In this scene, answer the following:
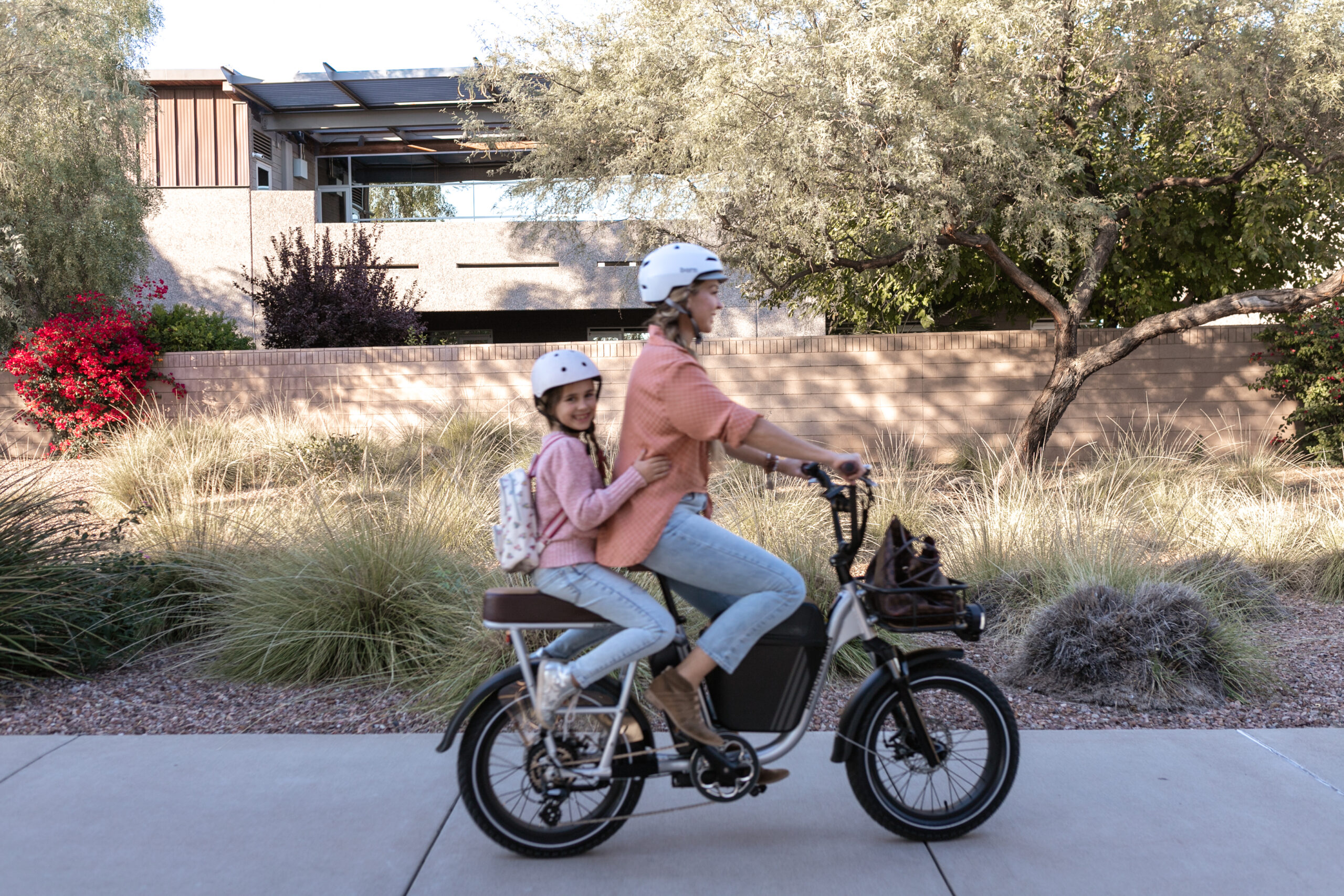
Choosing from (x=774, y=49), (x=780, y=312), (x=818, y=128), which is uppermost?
(x=774, y=49)

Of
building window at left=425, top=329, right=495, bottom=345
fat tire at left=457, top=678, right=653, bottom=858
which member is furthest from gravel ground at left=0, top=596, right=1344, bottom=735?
building window at left=425, top=329, right=495, bottom=345

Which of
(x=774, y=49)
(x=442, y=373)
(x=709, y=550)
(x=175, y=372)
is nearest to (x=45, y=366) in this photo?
(x=175, y=372)

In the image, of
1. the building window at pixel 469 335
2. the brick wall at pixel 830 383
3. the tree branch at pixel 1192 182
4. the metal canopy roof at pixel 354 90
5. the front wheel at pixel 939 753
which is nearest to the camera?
the front wheel at pixel 939 753

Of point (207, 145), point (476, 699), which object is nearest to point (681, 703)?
point (476, 699)

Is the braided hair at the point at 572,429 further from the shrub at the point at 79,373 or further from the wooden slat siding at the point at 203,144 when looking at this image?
the wooden slat siding at the point at 203,144

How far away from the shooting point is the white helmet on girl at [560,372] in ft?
11.2

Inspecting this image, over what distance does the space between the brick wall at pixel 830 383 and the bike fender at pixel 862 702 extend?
1155 centimetres

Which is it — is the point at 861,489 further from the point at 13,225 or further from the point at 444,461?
the point at 13,225

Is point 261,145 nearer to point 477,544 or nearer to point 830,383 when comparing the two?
point 830,383

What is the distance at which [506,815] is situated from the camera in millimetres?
3543

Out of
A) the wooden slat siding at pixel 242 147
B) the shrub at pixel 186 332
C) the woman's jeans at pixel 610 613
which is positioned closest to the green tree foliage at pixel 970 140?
the shrub at pixel 186 332

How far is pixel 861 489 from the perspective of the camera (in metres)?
7.92

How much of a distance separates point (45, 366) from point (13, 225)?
2212mm

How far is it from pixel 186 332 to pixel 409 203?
8968 millimetres
